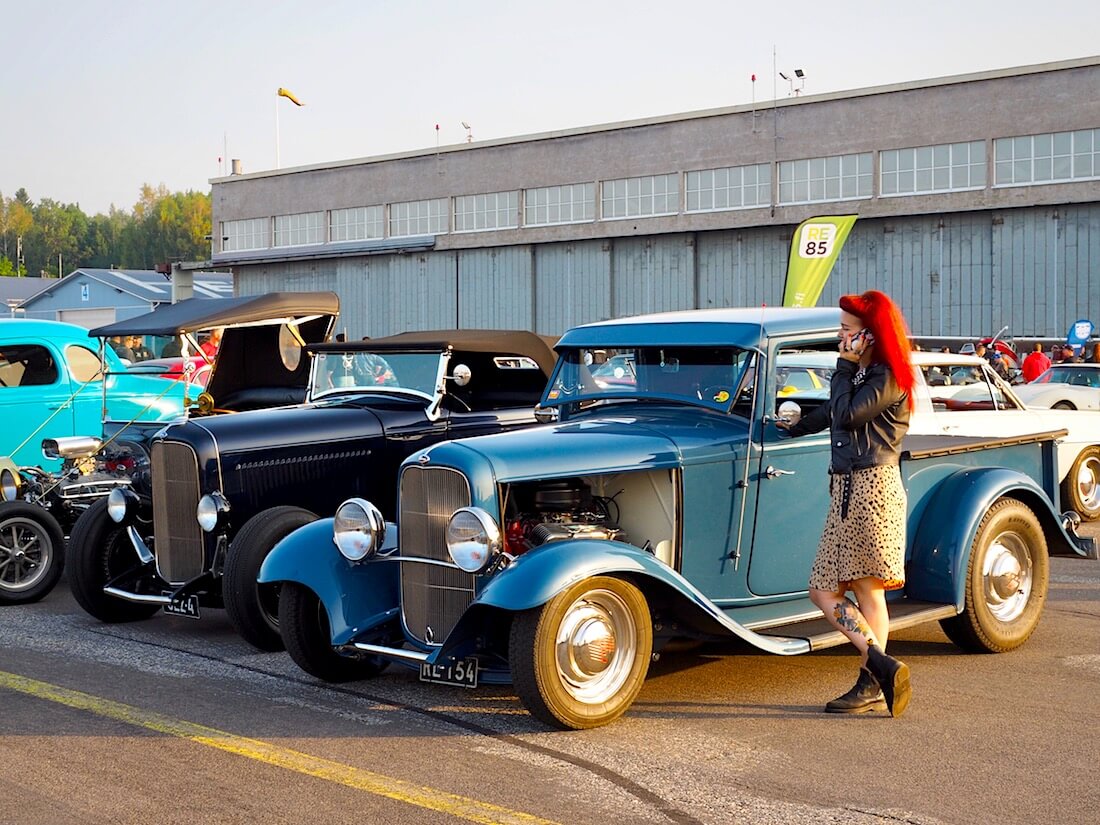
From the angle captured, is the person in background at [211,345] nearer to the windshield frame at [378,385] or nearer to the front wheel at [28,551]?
the windshield frame at [378,385]

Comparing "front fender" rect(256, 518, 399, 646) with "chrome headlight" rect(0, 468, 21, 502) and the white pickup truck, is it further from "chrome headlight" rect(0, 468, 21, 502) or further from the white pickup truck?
"chrome headlight" rect(0, 468, 21, 502)

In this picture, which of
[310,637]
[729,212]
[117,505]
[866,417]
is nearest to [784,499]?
[866,417]

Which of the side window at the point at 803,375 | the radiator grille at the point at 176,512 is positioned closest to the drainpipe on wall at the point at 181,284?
the radiator grille at the point at 176,512

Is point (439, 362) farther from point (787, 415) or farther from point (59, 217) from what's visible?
point (59, 217)

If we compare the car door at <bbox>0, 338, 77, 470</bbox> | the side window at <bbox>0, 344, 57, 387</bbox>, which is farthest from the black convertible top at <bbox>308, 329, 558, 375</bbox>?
the side window at <bbox>0, 344, 57, 387</bbox>

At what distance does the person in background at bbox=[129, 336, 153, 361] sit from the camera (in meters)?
17.1

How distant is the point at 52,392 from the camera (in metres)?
13.3

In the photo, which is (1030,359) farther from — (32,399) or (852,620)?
(852,620)

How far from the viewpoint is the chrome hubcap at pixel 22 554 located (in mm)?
9664

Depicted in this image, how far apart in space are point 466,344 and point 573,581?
4144 millimetres

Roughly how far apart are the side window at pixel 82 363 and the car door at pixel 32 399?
107 mm

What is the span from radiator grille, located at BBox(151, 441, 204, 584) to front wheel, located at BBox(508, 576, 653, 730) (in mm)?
3369

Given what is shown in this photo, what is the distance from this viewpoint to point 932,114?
31.5m

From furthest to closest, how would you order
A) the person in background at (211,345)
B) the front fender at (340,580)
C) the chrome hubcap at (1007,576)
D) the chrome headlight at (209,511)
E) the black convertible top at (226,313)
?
the person in background at (211,345)
the black convertible top at (226,313)
the chrome headlight at (209,511)
the chrome hubcap at (1007,576)
the front fender at (340,580)
